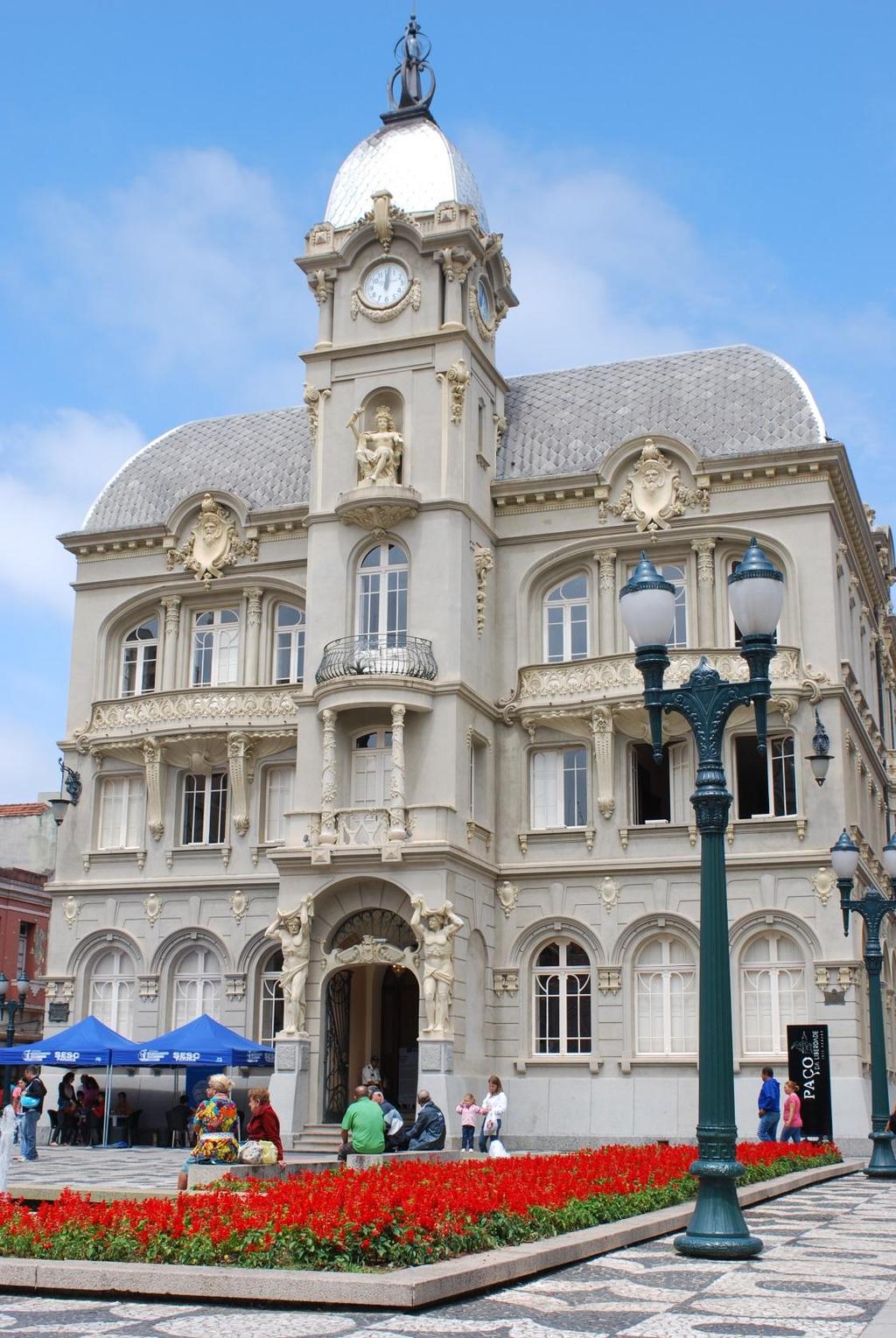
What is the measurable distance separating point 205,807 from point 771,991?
48.3 feet

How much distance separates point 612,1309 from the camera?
37.0 ft

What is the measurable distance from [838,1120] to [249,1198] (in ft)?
71.5

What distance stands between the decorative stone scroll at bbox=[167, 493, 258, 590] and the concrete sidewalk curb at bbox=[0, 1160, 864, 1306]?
93.5 ft

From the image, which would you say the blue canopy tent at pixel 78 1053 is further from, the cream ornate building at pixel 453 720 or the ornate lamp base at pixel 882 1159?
the ornate lamp base at pixel 882 1159

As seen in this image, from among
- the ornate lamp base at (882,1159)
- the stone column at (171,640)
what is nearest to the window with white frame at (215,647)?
the stone column at (171,640)

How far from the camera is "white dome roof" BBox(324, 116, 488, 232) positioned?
38.5 m

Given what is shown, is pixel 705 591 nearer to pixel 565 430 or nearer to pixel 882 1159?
pixel 565 430

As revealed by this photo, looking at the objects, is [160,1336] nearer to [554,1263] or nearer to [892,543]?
[554,1263]

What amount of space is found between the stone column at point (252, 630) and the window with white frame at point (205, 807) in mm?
2617

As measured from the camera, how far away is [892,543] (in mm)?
50344

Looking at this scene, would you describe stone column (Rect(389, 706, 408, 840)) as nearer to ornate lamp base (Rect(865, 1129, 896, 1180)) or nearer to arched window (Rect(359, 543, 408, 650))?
arched window (Rect(359, 543, 408, 650))

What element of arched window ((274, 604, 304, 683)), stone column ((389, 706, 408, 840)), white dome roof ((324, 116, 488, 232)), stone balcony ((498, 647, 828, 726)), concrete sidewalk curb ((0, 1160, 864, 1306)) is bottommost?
concrete sidewalk curb ((0, 1160, 864, 1306))

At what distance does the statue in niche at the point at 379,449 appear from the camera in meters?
36.4

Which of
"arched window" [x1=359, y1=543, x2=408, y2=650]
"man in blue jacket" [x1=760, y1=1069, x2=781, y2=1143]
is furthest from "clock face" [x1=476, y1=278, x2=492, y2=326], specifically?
"man in blue jacket" [x1=760, y1=1069, x2=781, y2=1143]
